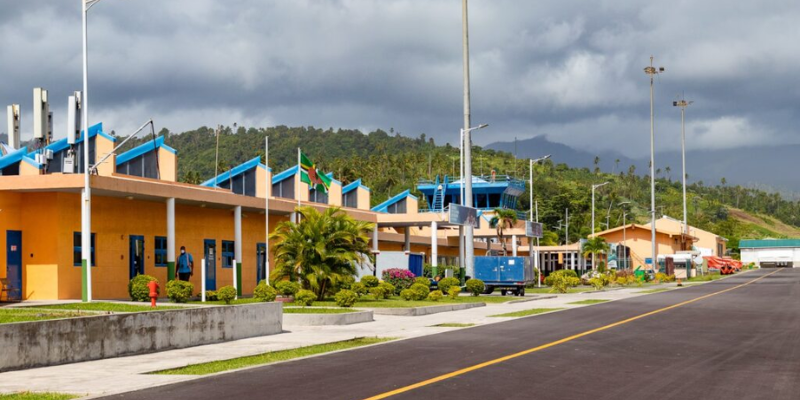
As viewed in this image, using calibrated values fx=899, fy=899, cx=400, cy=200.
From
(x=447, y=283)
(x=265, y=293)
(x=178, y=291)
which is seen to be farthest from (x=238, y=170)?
(x=178, y=291)

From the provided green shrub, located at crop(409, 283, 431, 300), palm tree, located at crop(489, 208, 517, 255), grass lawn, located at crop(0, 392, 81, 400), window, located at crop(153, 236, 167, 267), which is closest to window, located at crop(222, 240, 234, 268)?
window, located at crop(153, 236, 167, 267)

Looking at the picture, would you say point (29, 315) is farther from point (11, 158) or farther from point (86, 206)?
point (11, 158)

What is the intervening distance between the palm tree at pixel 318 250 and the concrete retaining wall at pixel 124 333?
9094 millimetres

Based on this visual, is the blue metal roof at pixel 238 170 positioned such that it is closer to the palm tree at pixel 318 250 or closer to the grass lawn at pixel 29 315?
the palm tree at pixel 318 250

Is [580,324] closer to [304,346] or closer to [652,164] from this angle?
[304,346]

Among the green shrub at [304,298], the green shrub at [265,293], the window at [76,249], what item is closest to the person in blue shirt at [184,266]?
the window at [76,249]

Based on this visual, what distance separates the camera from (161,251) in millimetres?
36062

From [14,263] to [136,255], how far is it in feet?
17.3

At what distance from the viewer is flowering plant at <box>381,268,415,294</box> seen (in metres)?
41.1

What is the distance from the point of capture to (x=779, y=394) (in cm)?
1221

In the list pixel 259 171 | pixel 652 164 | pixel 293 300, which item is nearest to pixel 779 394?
pixel 293 300

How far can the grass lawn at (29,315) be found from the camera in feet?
58.4

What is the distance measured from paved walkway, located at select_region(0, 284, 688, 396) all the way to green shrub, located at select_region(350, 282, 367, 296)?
460 cm

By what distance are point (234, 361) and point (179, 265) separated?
17.8 m
